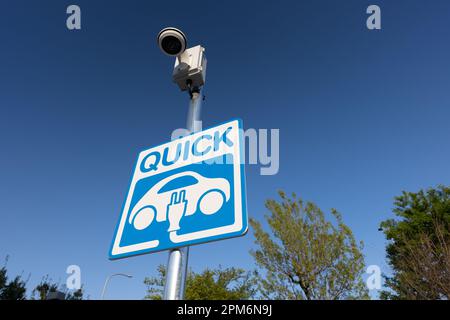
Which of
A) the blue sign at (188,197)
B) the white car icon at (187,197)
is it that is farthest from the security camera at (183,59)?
the white car icon at (187,197)

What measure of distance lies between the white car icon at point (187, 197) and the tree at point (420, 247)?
611 inches

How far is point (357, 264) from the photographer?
1317cm

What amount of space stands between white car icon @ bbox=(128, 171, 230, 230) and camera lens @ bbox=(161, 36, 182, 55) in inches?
54.3

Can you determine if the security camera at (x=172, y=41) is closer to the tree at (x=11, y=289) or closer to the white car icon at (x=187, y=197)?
the white car icon at (x=187, y=197)

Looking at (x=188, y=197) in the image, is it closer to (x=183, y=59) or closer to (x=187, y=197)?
(x=187, y=197)

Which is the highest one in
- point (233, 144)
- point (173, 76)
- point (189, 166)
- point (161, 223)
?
point (173, 76)

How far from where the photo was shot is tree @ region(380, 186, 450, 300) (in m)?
13.4

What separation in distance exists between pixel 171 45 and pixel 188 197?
162cm

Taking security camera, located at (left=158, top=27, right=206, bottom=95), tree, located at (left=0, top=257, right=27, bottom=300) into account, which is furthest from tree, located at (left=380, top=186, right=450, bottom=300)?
tree, located at (left=0, top=257, right=27, bottom=300)

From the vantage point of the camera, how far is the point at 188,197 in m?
1.52

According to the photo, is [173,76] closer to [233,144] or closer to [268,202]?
[233,144]

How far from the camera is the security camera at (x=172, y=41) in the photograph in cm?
244

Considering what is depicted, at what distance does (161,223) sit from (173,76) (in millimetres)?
1542
